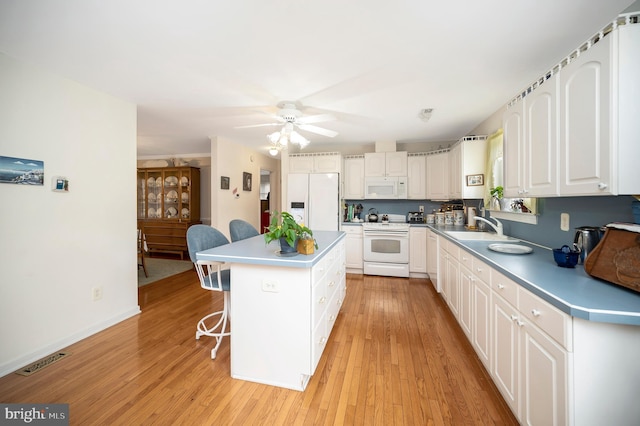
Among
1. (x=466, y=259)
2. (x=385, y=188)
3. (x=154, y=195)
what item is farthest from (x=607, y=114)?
(x=154, y=195)

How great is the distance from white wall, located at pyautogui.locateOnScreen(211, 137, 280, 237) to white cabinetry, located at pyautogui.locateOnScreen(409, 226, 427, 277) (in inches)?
125

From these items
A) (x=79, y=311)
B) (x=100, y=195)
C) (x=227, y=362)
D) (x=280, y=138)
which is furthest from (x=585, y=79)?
(x=79, y=311)

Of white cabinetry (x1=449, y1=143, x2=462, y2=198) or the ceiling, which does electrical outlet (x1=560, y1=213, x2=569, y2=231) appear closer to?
the ceiling

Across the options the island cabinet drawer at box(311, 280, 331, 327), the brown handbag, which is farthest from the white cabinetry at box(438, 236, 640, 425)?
the island cabinet drawer at box(311, 280, 331, 327)

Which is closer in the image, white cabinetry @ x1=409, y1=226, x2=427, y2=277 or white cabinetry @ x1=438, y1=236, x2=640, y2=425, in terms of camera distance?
white cabinetry @ x1=438, y1=236, x2=640, y2=425

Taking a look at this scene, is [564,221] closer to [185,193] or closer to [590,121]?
[590,121]

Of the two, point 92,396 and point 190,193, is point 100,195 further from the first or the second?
point 190,193

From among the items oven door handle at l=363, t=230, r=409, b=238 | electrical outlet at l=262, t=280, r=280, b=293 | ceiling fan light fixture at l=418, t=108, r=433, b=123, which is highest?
ceiling fan light fixture at l=418, t=108, r=433, b=123

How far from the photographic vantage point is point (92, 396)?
1624 millimetres

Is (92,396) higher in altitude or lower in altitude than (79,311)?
lower

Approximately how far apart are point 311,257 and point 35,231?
2272 millimetres

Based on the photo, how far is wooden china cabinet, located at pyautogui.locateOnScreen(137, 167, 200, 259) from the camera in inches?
215

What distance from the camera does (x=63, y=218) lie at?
2193 mm

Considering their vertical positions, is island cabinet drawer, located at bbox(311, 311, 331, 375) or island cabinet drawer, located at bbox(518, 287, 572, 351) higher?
island cabinet drawer, located at bbox(518, 287, 572, 351)
